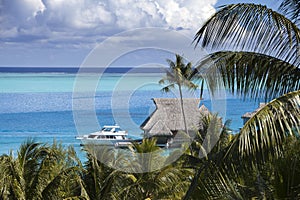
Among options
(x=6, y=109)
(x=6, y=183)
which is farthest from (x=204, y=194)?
(x=6, y=109)

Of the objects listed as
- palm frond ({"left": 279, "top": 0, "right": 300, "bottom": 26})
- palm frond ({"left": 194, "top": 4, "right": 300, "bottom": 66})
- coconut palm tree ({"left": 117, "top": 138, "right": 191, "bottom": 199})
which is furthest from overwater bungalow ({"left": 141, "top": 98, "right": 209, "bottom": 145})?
palm frond ({"left": 194, "top": 4, "right": 300, "bottom": 66})

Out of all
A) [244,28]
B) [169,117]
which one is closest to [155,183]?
[244,28]

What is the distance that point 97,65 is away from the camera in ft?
26.8

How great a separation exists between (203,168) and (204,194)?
34 centimetres

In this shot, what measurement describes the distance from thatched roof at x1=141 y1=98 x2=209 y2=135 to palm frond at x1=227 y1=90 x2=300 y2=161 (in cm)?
2715

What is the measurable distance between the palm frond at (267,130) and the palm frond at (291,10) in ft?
3.96

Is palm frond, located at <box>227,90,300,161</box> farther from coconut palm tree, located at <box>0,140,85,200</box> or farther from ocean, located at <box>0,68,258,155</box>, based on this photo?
ocean, located at <box>0,68,258,155</box>

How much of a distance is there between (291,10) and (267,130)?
1.62 metres

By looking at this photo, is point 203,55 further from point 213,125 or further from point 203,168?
point 213,125

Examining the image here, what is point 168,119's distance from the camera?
3198cm

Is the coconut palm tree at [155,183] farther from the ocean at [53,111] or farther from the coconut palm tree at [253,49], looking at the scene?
the ocean at [53,111]

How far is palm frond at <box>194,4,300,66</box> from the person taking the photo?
4430 millimetres

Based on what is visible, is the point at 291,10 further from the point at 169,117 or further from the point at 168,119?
the point at 169,117

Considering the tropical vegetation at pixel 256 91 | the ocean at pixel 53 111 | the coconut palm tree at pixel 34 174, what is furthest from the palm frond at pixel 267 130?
the ocean at pixel 53 111
